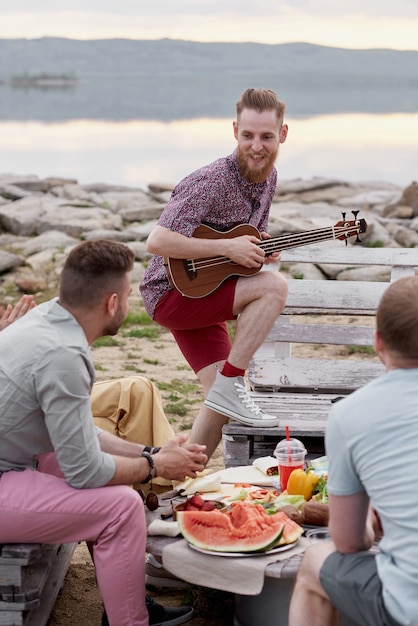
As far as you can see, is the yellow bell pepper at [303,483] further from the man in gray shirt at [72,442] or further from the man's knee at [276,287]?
the man's knee at [276,287]

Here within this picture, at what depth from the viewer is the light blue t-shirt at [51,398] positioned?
3.89 metres

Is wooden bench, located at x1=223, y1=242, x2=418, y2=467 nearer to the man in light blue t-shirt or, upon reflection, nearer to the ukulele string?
the ukulele string

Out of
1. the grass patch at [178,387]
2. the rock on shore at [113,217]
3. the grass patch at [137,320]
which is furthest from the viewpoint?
the rock on shore at [113,217]

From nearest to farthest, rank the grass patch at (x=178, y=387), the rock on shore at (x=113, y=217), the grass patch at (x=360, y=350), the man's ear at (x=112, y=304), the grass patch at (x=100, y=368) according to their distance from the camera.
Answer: the man's ear at (x=112, y=304), the grass patch at (x=178, y=387), the grass patch at (x=100, y=368), the grass patch at (x=360, y=350), the rock on shore at (x=113, y=217)

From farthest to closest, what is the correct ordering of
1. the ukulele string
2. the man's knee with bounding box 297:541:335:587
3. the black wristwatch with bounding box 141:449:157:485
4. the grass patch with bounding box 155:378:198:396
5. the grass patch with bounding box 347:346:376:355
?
the grass patch with bounding box 347:346:376:355, the grass patch with bounding box 155:378:198:396, the ukulele string, the black wristwatch with bounding box 141:449:157:485, the man's knee with bounding box 297:541:335:587

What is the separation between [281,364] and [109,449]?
229 centimetres

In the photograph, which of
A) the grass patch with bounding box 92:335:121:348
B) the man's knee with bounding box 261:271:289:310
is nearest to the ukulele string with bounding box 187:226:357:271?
the man's knee with bounding box 261:271:289:310

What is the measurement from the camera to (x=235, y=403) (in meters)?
5.62

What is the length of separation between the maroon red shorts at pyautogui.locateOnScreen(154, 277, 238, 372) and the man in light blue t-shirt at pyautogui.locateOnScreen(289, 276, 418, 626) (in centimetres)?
248

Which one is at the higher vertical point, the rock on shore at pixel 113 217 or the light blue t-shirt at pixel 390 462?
the rock on shore at pixel 113 217

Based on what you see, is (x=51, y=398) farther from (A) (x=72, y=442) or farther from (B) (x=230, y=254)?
(B) (x=230, y=254)

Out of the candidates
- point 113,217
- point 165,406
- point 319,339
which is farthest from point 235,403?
point 113,217

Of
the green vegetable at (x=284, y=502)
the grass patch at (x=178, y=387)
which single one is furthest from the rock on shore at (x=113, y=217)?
the green vegetable at (x=284, y=502)

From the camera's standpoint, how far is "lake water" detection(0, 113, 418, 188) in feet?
103
